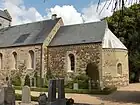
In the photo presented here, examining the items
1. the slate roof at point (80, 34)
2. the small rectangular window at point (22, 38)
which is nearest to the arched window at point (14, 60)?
the small rectangular window at point (22, 38)

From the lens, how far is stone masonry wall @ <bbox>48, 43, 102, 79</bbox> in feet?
87.2

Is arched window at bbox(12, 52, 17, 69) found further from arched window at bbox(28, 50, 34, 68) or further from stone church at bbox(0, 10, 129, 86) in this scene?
arched window at bbox(28, 50, 34, 68)

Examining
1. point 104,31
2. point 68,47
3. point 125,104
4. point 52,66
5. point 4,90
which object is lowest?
point 125,104

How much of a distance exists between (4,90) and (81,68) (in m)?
16.3

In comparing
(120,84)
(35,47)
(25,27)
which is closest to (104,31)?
(120,84)

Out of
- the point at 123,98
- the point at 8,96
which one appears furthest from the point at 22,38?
the point at 8,96

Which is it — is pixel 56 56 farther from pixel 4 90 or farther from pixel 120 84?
pixel 4 90

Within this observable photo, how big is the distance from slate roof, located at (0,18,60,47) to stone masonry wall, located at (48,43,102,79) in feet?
8.15

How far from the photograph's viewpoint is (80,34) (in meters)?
29.2

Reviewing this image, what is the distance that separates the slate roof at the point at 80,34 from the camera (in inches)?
1086

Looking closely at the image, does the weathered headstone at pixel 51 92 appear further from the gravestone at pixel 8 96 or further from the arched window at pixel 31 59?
the arched window at pixel 31 59

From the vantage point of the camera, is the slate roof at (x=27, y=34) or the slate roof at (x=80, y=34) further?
the slate roof at (x=27, y=34)

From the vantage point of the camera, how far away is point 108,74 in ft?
86.3

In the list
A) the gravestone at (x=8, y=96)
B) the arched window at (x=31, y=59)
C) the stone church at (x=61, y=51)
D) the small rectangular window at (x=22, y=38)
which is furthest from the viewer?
the small rectangular window at (x=22, y=38)
